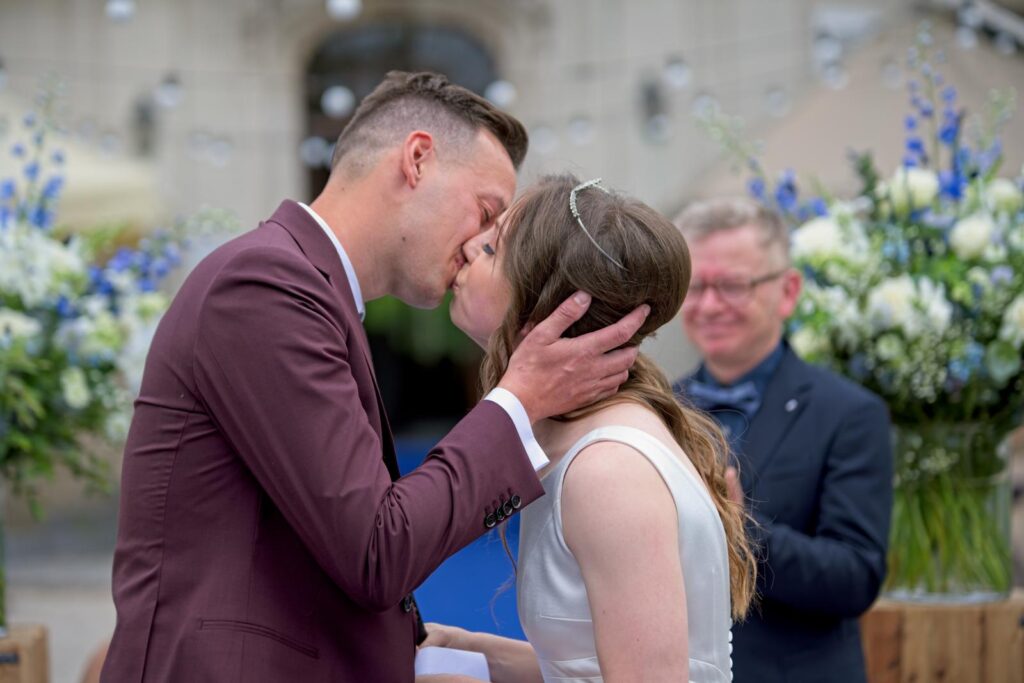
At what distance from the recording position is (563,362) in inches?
68.4

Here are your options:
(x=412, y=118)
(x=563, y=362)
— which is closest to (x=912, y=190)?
(x=412, y=118)

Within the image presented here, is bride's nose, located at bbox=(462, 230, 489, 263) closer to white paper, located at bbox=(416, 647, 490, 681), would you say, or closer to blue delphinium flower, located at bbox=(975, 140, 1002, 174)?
white paper, located at bbox=(416, 647, 490, 681)

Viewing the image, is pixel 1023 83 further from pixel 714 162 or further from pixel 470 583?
pixel 470 583

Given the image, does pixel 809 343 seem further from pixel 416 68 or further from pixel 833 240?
pixel 416 68

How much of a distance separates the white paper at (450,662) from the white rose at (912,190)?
1.95 metres

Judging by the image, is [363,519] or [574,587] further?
[574,587]

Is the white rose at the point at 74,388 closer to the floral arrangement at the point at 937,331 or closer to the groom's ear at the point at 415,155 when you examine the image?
the groom's ear at the point at 415,155

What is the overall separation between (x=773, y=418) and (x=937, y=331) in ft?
1.87

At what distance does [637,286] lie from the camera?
1.77m

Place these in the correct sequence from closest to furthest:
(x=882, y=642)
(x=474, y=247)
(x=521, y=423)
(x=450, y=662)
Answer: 1. (x=521, y=423)
2. (x=450, y=662)
3. (x=474, y=247)
4. (x=882, y=642)

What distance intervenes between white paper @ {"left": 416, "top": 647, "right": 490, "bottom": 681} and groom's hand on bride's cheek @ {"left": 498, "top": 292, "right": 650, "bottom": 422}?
48 cm

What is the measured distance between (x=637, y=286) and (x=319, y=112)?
1197 centimetres

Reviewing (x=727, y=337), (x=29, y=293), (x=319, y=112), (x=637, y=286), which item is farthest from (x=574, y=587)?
(x=319, y=112)

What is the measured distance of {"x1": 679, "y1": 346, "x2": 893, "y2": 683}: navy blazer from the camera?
2629 mm
